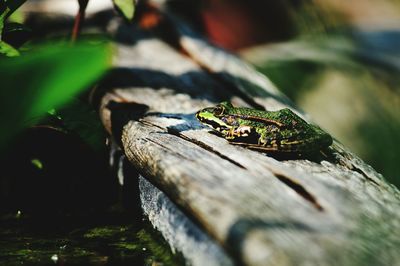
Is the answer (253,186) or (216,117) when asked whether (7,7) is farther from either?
(253,186)

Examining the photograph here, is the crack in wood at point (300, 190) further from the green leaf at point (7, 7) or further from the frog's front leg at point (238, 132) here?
the green leaf at point (7, 7)

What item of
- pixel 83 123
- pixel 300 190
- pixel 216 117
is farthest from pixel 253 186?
pixel 83 123

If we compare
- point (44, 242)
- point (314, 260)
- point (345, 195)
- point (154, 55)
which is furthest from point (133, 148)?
point (154, 55)

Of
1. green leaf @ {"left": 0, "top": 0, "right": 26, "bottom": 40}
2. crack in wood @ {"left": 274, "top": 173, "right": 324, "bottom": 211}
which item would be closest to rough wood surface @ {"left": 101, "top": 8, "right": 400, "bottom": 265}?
crack in wood @ {"left": 274, "top": 173, "right": 324, "bottom": 211}

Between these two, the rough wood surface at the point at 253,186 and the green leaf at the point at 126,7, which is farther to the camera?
the green leaf at the point at 126,7

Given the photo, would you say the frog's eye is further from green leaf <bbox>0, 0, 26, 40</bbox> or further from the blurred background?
green leaf <bbox>0, 0, 26, 40</bbox>

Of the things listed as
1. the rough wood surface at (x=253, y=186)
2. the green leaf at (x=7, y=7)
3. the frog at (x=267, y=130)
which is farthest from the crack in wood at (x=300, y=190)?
the green leaf at (x=7, y=7)

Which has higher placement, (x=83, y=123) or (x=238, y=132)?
(x=238, y=132)
